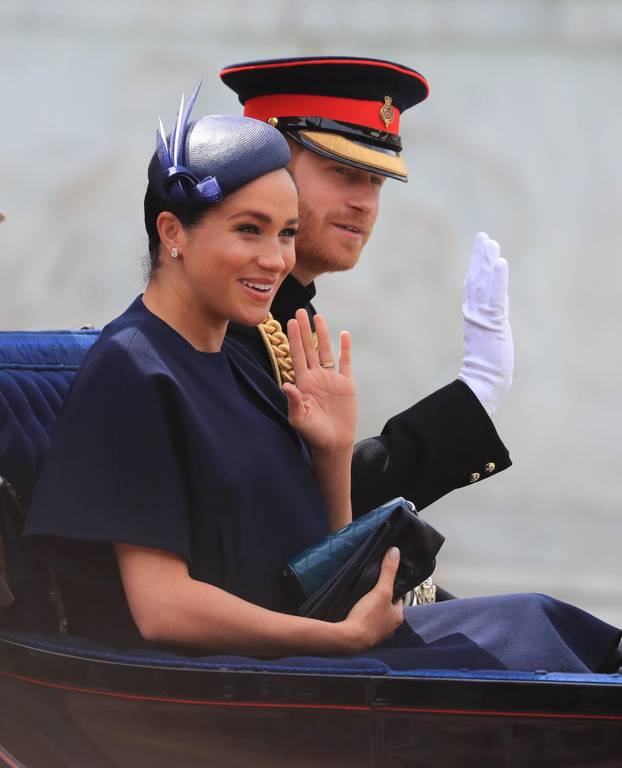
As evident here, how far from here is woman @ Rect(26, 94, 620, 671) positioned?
1732 millimetres

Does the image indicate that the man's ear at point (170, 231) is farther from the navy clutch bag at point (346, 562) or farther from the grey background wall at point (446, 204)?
the grey background wall at point (446, 204)

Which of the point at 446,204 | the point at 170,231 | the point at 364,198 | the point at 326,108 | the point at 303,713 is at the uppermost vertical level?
the point at 446,204

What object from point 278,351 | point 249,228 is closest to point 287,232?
point 249,228

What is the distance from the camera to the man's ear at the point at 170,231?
1.86 meters

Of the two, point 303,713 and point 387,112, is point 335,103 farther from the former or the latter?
point 303,713

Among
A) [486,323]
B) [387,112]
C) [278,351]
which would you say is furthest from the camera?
[387,112]

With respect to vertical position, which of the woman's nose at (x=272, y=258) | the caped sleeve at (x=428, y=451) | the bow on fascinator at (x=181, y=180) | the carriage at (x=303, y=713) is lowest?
the carriage at (x=303, y=713)

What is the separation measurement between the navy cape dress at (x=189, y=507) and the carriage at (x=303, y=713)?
95mm

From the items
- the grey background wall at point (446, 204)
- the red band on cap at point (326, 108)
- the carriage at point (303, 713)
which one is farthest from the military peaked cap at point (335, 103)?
the grey background wall at point (446, 204)

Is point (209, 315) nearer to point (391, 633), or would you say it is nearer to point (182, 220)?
point (182, 220)

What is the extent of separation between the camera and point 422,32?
5527 millimetres

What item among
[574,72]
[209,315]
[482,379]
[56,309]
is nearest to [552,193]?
[574,72]

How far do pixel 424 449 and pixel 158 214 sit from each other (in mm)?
658

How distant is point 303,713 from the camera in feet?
5.52
